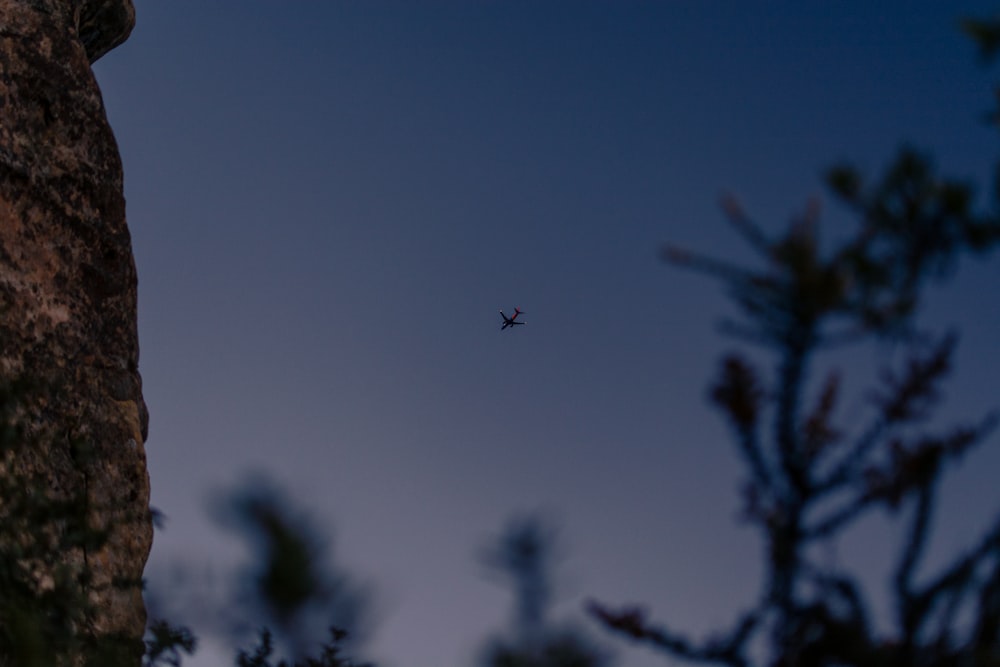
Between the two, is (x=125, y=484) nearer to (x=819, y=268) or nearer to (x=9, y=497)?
(x=9, y=497)

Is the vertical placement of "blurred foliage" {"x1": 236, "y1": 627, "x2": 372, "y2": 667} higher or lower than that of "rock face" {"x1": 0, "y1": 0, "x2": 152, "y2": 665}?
lower

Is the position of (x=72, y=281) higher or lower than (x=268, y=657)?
higher

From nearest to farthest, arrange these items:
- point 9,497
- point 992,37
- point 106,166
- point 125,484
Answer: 1. point 992,37
2. point 9,497
3. point 125,484
4. point 106,166

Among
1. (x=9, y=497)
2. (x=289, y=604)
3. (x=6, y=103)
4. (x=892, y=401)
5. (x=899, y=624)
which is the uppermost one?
(x=6, y=103)

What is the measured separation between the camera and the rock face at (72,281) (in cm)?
793

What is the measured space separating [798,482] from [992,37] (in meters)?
2.62

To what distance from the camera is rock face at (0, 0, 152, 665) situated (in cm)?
793

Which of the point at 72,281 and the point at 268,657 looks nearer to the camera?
the point at 268,657

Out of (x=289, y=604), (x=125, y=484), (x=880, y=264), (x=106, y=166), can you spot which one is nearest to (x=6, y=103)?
(x=106, y=166)

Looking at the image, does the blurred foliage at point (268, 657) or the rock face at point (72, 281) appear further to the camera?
the rock face at point (72, 281)

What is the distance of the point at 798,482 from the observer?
2.76m

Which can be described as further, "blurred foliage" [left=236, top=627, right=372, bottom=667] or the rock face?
the rock face

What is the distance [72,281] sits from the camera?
873 cm

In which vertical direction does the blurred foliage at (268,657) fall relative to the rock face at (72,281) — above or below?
below
